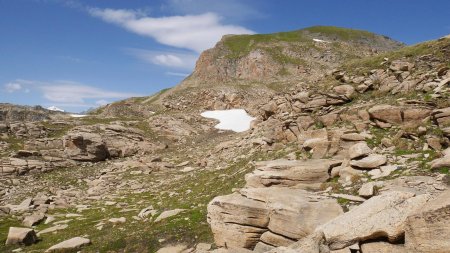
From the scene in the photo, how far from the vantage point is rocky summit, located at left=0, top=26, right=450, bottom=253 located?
1343 centimetres

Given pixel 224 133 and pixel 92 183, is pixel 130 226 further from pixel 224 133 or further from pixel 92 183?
pixel 224 133

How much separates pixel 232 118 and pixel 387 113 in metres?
49.1

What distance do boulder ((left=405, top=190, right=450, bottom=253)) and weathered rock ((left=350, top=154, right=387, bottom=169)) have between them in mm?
8420

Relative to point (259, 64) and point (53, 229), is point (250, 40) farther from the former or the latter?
point (53, 229)

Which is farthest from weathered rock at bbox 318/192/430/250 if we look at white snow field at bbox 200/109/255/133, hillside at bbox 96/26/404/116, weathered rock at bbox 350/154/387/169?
hillside at bbox 96/26/404/116

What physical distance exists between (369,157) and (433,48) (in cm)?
1974

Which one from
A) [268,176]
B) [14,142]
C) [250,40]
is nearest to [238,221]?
[268,176]

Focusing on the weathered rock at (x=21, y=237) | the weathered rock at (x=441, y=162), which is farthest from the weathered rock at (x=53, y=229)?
the weathered rock at (x=441, y=162)

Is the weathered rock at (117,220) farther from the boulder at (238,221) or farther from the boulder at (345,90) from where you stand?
the boulder at (345,90)

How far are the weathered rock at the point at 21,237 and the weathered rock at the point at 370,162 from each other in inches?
828

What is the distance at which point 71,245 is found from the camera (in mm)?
21859

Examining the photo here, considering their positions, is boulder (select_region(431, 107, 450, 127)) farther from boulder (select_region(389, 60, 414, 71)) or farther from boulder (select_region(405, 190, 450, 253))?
boulder (select_region(405, 190, 450, 253))

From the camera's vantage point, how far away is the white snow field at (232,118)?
219 ft

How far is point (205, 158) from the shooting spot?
148ft
